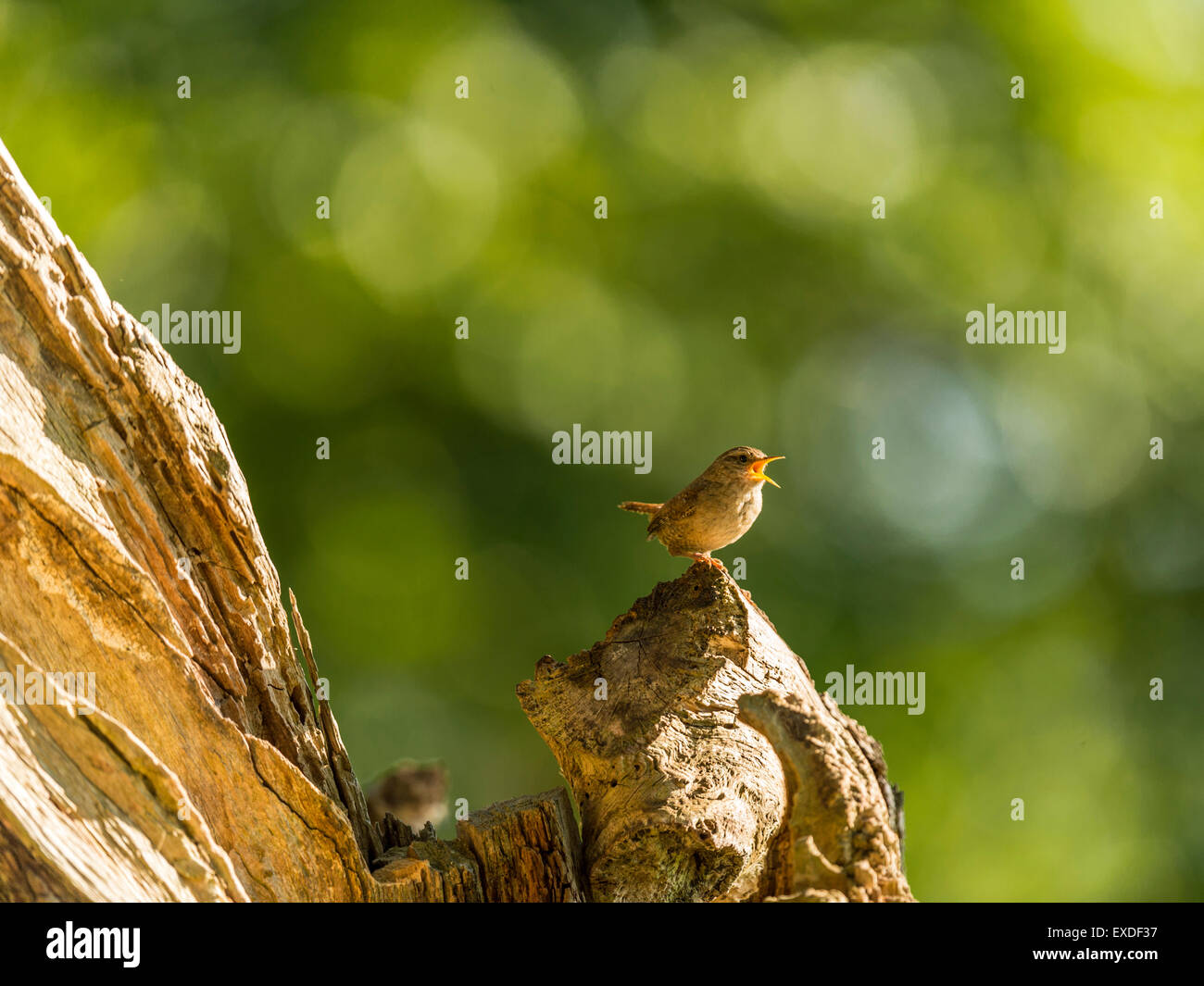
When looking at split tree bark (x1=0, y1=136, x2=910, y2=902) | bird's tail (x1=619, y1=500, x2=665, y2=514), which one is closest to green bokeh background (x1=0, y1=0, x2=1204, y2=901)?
bird's tail (x1=619, y1=500, x2=665, y2=514)

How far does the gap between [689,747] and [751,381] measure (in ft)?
14.5

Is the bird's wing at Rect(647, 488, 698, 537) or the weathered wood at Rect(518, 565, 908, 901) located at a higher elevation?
the bird's wing at Rect(647, 488, 698, 537)

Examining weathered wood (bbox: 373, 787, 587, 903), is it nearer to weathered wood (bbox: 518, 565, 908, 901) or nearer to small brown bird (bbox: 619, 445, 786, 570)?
weathered wood (bbox: 518, 565, 908, 901)

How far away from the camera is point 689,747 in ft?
8.84

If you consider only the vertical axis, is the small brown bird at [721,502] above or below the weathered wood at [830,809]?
above

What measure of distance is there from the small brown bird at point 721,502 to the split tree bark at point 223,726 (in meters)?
0.77

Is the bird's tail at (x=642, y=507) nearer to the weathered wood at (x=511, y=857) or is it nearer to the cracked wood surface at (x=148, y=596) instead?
the weathered wood at (x=511, y=857)

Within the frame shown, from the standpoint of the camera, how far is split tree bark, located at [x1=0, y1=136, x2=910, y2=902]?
213 centimetres

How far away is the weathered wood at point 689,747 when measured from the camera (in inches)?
93.7

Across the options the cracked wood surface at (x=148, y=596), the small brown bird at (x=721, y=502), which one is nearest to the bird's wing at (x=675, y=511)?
the small brown bird at (x=721, y=502)

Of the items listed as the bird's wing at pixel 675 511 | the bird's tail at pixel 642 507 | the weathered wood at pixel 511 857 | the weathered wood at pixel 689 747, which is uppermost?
the bird's tail at pixel 642 507

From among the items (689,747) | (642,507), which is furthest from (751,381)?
(689,747)

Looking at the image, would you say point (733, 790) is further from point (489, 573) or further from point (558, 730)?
point (489, 573)
